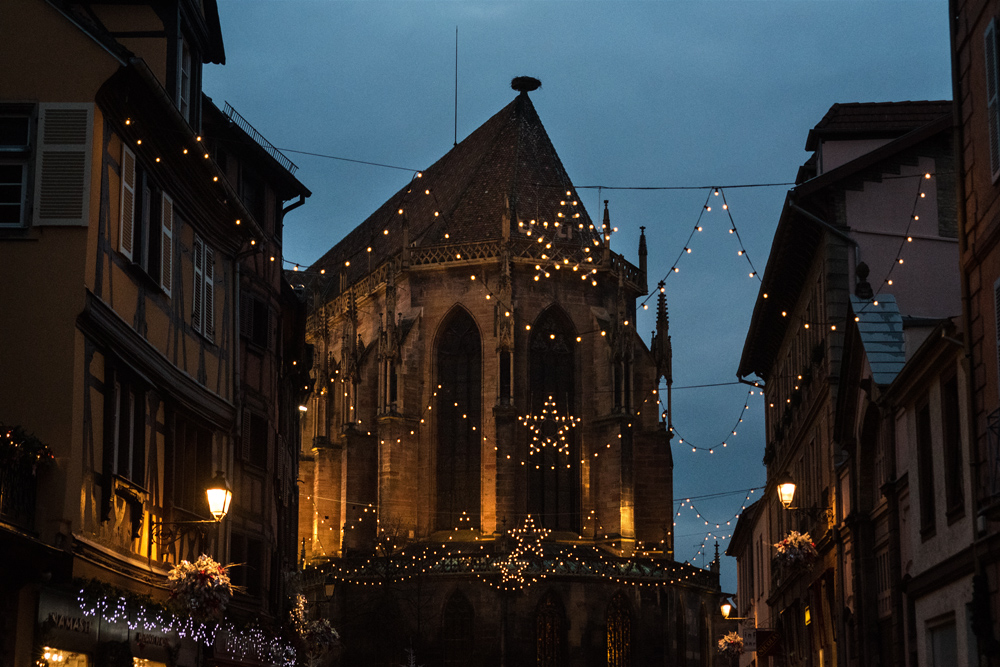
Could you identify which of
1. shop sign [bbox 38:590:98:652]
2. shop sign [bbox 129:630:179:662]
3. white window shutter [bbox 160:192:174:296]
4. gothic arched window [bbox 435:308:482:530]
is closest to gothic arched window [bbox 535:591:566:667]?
gothic arched window [bbox 435:308:482:530]

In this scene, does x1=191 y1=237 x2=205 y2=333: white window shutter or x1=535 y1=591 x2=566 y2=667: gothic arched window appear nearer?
x1=191 y1=237 x2=205 y2=333: white window shutter

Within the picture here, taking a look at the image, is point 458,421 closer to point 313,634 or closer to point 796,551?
point 313,634

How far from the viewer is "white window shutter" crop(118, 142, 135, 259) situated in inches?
734

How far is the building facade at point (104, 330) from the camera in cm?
1641

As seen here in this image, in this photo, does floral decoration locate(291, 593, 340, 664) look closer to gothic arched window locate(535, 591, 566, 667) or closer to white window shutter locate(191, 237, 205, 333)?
white window shutter locate(191, 237, 205, 333)

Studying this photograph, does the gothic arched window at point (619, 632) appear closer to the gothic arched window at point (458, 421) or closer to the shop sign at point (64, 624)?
the gothic arched window at point (458, 421)

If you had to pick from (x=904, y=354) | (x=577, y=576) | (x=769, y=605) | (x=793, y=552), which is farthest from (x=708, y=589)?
(x=904, y=354)

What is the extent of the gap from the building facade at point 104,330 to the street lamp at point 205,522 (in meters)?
0.06

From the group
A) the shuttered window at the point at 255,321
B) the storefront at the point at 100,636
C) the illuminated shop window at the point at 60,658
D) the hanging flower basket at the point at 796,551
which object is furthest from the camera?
the shuttered window at the point at 255,321

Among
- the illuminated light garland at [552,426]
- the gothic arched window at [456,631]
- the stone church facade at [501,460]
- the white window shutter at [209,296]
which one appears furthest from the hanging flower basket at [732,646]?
the white window shutter at [209,296]

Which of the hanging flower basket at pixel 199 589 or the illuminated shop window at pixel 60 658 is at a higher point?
the hanging flower basket at pixel 199 589

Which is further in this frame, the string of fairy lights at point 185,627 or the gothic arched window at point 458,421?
the gothic arched window at point 458,421

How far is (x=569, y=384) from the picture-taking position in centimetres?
5288

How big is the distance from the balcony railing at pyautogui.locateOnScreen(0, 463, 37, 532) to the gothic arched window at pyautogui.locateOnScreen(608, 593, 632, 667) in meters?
34.6
